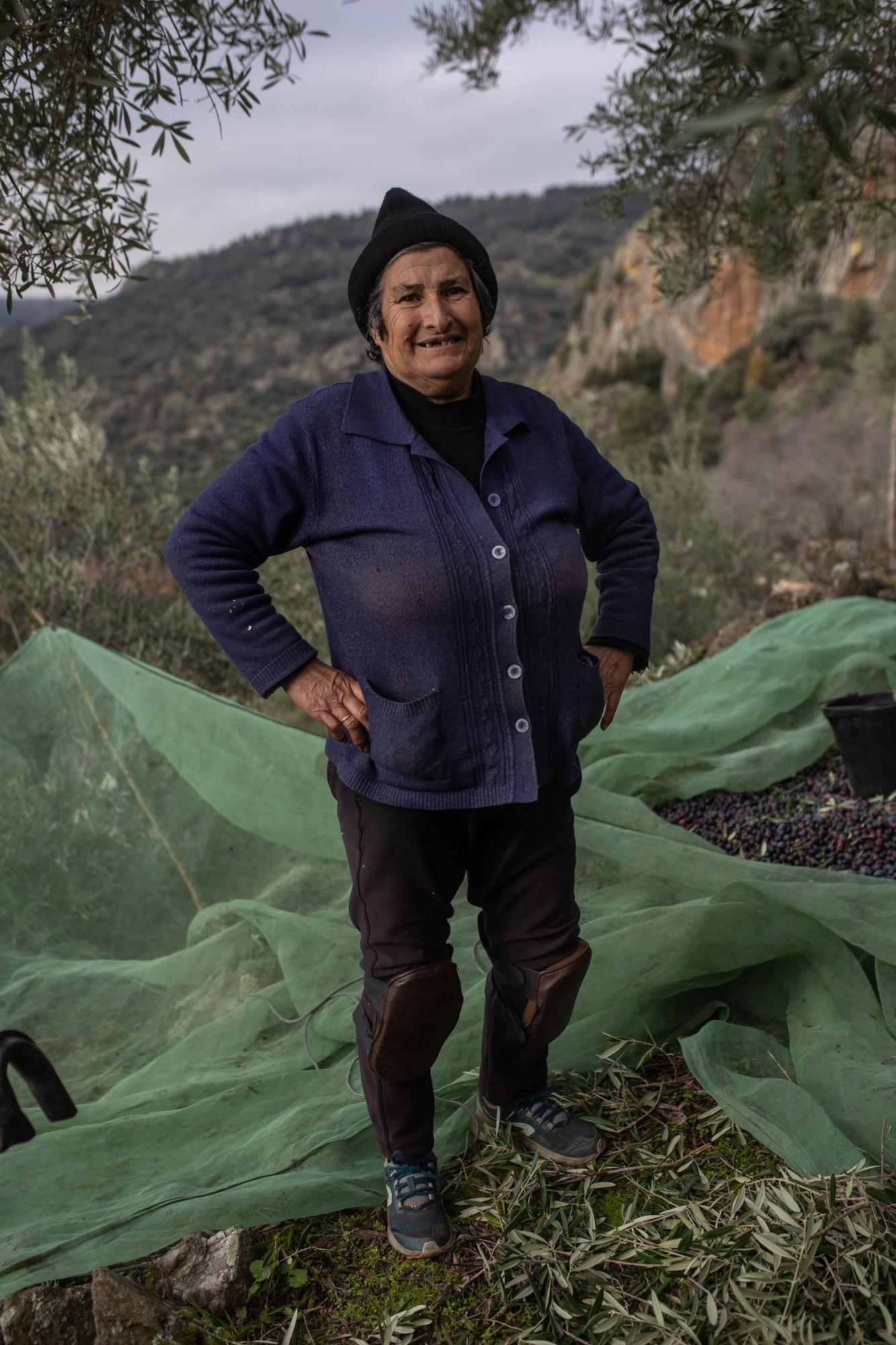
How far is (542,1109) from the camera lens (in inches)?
99.7

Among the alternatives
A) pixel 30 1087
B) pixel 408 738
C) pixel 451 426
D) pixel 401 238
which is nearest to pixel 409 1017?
pixel 408 738

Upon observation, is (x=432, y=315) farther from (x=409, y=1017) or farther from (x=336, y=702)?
(x=409, y=1017)

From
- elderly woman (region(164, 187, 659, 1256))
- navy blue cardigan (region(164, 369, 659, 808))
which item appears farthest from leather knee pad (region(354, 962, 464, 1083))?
navy blue cardigan (region(164, 369, 659, 808))

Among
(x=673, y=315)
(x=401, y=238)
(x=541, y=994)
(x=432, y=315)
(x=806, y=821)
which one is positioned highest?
(x=673, y=315)

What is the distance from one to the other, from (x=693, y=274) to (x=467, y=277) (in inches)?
99.0

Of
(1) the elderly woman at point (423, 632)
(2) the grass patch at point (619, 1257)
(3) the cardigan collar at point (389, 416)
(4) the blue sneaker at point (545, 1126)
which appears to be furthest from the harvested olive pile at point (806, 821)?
(3) the cardigan collar at point (389, 416)

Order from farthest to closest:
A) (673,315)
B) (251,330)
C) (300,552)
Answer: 1. (251,330)
2. (673,315)
3. (300,552)

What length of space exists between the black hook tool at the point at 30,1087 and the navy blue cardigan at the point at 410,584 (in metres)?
1.35

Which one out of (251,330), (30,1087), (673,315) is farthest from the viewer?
(251,330)

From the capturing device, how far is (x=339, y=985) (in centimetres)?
307

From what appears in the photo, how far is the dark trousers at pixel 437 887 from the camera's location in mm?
2160

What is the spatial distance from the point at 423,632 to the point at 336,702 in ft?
0.80

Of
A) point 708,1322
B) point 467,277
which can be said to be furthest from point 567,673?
point 708,1322

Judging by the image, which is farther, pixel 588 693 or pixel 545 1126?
pixel 545 1126
